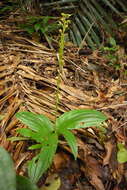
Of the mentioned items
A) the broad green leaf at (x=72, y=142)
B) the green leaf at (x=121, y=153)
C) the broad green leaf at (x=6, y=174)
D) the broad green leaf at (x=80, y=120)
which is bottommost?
the green leaf at (x=121, y=153)

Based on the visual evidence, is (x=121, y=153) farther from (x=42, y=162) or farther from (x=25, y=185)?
(x=25, y=185)

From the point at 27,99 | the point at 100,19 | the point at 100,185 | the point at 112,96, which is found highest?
the point at 100,19

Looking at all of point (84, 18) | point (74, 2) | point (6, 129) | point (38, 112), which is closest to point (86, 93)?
point (38, 112)

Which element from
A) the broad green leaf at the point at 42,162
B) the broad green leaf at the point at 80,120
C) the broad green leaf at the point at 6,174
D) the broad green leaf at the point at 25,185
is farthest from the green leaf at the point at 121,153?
the broad green leaf at the point at 6,174

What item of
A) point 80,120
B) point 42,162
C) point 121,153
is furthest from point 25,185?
point 121,153

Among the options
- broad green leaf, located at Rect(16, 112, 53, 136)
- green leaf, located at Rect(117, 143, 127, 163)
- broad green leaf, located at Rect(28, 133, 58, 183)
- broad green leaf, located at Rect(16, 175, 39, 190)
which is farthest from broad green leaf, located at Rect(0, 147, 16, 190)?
green leaf, located at Rect(117, 143, 127, 163)

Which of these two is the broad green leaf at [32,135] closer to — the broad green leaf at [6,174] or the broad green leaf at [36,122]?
the broad green leaf at [36,122]

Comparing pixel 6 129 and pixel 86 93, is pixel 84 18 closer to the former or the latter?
pixel 86 93
